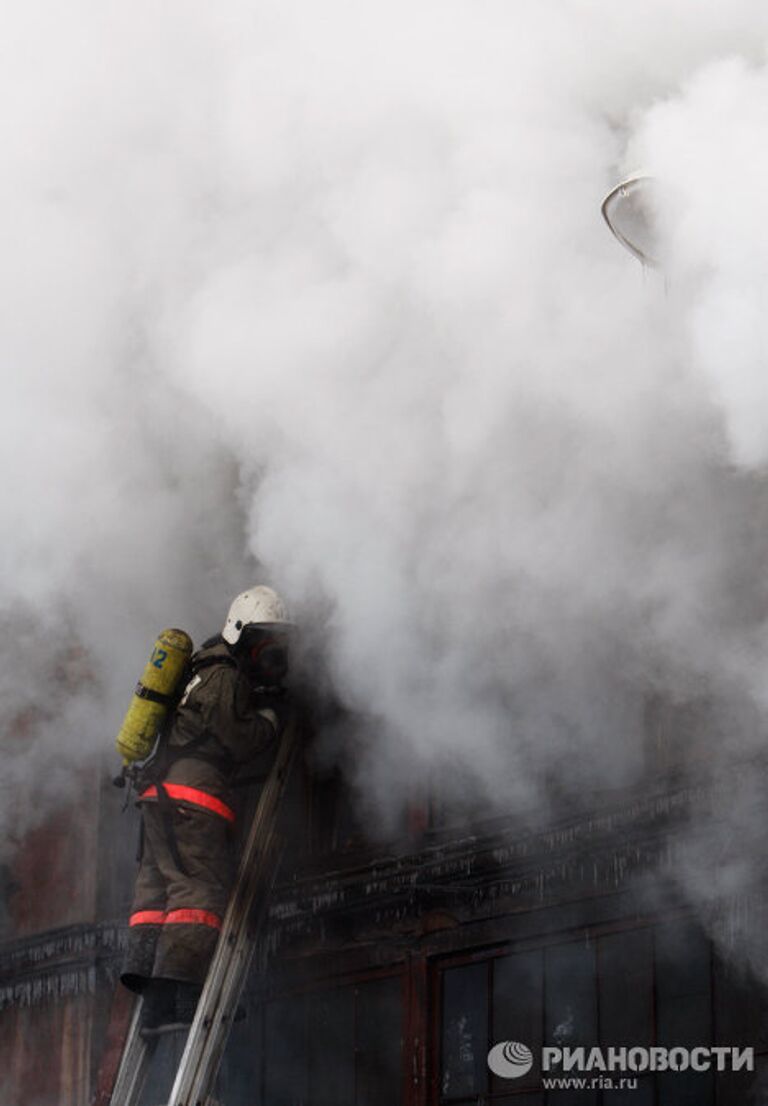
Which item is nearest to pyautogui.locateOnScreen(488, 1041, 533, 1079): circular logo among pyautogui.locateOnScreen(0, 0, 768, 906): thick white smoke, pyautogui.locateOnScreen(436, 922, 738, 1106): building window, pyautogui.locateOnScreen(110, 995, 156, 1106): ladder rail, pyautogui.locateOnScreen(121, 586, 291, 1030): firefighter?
pyautogui.locateOnScreen(436, 922, 738, 1106): building window

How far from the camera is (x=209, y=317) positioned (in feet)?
27.8

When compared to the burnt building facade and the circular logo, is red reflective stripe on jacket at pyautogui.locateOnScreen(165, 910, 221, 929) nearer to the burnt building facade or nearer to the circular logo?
the burnt building facade

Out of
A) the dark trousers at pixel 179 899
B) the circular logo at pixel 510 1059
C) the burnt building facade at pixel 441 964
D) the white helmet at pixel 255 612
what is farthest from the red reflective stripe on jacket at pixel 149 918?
the circular logo at pixel 510 1059

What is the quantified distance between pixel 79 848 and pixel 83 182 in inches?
124

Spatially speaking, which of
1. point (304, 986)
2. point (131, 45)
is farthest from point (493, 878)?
point (131, 45)

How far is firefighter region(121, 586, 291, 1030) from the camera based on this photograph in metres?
8.19

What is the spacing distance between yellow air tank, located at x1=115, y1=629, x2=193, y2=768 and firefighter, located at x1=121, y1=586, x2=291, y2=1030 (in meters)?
0.06

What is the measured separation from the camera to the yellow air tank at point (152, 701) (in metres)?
8.40

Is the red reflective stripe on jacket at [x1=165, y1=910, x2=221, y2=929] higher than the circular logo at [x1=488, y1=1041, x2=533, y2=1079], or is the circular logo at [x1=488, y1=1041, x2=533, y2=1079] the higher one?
the red reflective stripe on jacket at [x1=165, y1=910, x2=221, y2=929]

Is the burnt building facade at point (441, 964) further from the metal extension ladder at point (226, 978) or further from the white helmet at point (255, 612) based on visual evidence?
the white helmet at point (255, 612)

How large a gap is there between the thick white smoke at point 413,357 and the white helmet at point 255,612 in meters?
0.11

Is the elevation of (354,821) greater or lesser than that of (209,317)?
lesser

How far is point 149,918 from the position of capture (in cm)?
833

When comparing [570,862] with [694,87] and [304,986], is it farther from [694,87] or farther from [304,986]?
[694,87]
